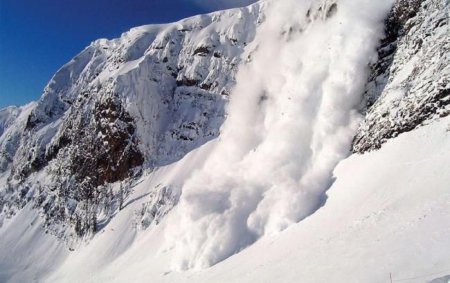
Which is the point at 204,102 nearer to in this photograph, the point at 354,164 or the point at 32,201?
the point at 32,201

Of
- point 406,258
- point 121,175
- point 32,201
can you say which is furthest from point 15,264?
point 406,258

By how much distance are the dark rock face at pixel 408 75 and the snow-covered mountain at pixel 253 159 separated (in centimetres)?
11

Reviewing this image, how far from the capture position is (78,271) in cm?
5462

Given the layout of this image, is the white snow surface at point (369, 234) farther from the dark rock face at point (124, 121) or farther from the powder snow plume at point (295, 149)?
the dark rock face at point (124, 121)

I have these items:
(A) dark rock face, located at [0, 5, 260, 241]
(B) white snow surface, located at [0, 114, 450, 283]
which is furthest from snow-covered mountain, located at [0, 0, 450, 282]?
(A) dark rock face, located at [0, 5, 260, 241]

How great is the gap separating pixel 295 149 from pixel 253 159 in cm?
592

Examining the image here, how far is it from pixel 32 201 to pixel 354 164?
5887cm

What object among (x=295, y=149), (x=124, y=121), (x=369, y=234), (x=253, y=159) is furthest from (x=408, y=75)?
(x=124, y=121)

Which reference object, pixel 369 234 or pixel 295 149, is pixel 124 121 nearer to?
pixel 295 149

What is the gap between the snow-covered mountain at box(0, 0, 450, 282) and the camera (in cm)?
2558

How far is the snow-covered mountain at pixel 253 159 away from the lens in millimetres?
25578

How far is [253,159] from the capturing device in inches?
1687

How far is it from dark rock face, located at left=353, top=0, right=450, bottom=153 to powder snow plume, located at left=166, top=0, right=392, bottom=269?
1.18 meters

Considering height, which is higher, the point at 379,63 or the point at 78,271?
the point at 379,63
